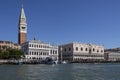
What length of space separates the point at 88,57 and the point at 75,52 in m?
9.76

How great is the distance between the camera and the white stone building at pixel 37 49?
124312mm

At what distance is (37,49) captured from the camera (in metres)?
127

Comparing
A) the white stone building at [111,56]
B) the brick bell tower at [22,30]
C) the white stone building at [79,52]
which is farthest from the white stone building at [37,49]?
the white stone building at [111,56]

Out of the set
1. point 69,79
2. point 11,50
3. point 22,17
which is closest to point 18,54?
point 11,50

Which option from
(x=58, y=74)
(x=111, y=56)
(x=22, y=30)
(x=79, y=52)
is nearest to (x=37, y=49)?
(x=22, y=30)

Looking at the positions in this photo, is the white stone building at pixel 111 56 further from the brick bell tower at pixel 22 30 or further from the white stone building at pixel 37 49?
the brick bell tower at pixel 22 30

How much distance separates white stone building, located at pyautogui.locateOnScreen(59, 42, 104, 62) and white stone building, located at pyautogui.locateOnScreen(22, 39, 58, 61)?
1323cm

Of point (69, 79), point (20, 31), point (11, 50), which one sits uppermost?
point (20, 31)

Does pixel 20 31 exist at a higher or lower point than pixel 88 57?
higher

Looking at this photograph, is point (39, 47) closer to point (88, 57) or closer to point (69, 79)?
point (88, 57)

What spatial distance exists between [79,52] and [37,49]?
29518 mm

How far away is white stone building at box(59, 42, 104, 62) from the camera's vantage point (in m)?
146

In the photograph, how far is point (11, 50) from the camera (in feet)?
348

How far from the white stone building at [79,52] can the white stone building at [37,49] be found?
13.2 metres
